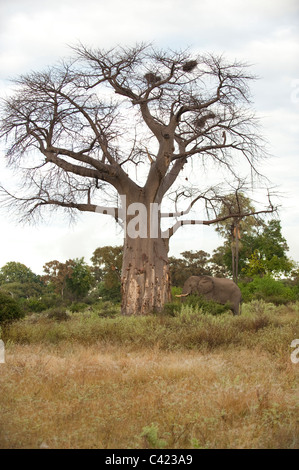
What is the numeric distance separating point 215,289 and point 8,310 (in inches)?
384

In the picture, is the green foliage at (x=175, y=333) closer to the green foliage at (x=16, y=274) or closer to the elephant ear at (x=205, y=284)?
the elephant ear at (x=205, y=284)

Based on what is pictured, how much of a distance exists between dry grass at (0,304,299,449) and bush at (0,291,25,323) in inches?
135

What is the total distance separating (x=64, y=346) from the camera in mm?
11180

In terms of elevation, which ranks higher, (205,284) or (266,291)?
(205,284)

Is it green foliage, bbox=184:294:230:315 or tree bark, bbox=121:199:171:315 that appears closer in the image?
green foliage, bbox=184:294:230:315

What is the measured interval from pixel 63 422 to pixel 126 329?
6.65 m

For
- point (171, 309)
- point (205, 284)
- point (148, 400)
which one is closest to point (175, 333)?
point (171, 309)

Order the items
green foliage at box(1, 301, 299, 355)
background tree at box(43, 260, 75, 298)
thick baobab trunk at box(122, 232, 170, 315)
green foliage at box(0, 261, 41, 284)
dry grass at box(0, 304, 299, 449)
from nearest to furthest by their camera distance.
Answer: dry grass at box(0, 304, 299, 449), green foliage at box(1, 301, 299, 355), thick baobab trunk at box(122, 232, 170, 315), background tree at box(43, 260, 75, 298), green foliage at box(0, 261, 41, 284)

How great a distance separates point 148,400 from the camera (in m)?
6.68

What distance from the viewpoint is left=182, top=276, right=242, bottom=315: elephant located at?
67.4ft

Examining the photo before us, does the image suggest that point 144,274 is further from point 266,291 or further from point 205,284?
point 266,291

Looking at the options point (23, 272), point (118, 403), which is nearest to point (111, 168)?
point (118, 403)

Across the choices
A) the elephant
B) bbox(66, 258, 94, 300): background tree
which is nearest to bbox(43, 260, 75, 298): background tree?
bbox(66, 258, 94, 300): background tree

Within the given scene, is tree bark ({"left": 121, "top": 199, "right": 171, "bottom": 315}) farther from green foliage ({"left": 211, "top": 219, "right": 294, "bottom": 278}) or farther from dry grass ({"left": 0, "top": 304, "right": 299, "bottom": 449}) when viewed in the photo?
green foliage ({"left": 211, "top": 219, "right": 294, "bottom": 278})
